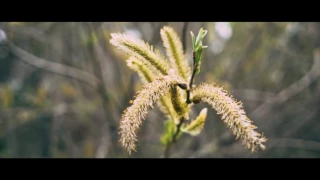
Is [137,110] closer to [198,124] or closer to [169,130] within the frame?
[198,124]

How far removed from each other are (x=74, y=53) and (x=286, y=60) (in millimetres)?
2891

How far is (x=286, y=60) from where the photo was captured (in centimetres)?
Answer: 463

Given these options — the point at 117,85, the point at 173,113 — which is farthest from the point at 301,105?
the point at 173,113

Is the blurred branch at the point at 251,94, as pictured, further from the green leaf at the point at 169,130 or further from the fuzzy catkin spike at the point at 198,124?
the fuzzy catkin spike at the point at 198,124

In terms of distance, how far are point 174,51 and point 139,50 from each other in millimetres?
175

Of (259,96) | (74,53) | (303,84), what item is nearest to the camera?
(303,84)

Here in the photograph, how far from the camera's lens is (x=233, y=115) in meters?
1.15

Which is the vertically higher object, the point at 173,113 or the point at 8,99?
the point at 8,99

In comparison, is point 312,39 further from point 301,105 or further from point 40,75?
point 40,75

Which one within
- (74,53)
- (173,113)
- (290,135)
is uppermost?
(74,53)

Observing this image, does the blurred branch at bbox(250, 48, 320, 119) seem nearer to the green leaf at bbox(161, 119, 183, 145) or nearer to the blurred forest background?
the blurred forest background

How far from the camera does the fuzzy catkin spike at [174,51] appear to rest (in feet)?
4.75

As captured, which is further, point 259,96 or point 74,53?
point 74,53

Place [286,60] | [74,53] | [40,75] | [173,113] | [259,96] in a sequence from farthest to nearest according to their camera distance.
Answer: [40,75] → [74,53] → [286,60] → [259,96] → [173,113]
